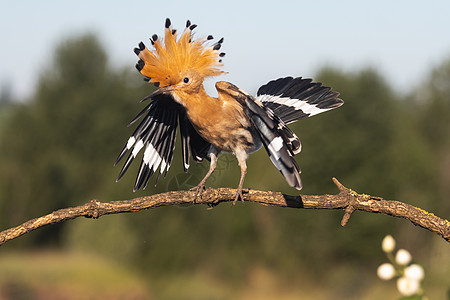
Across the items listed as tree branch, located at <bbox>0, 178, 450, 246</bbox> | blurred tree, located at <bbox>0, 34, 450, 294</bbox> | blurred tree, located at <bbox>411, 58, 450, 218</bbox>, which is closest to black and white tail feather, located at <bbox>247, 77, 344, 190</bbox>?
tree branch, located at <bbox>0, 178, 450, 246</bbox>

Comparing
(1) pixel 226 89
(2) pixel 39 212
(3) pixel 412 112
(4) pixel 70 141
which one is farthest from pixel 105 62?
(1) pixel 226 89

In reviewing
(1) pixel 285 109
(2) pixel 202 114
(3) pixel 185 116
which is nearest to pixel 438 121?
(1) pixel 285 109

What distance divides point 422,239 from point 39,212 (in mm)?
17482

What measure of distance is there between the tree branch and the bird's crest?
100 centimetres

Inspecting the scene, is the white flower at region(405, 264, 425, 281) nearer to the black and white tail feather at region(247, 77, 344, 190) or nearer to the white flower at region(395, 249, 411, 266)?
the white flower at region(395, 249, 411, 266)

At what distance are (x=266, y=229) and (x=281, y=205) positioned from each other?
1923 cm

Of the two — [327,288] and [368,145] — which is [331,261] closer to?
[327,288]

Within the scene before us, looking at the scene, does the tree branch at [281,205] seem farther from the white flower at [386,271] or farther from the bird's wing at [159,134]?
the white flower at [386,271]

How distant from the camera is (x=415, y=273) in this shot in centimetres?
155

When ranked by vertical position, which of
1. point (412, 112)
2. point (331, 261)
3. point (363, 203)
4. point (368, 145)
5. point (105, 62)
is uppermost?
point (105, 62)

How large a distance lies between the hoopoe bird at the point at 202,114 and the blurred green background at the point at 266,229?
1058cm

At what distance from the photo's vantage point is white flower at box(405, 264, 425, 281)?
1.54m

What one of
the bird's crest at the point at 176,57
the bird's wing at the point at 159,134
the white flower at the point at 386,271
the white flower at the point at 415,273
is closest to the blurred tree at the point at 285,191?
the bird's wing at the point at 159,134

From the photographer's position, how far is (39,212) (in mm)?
26031
